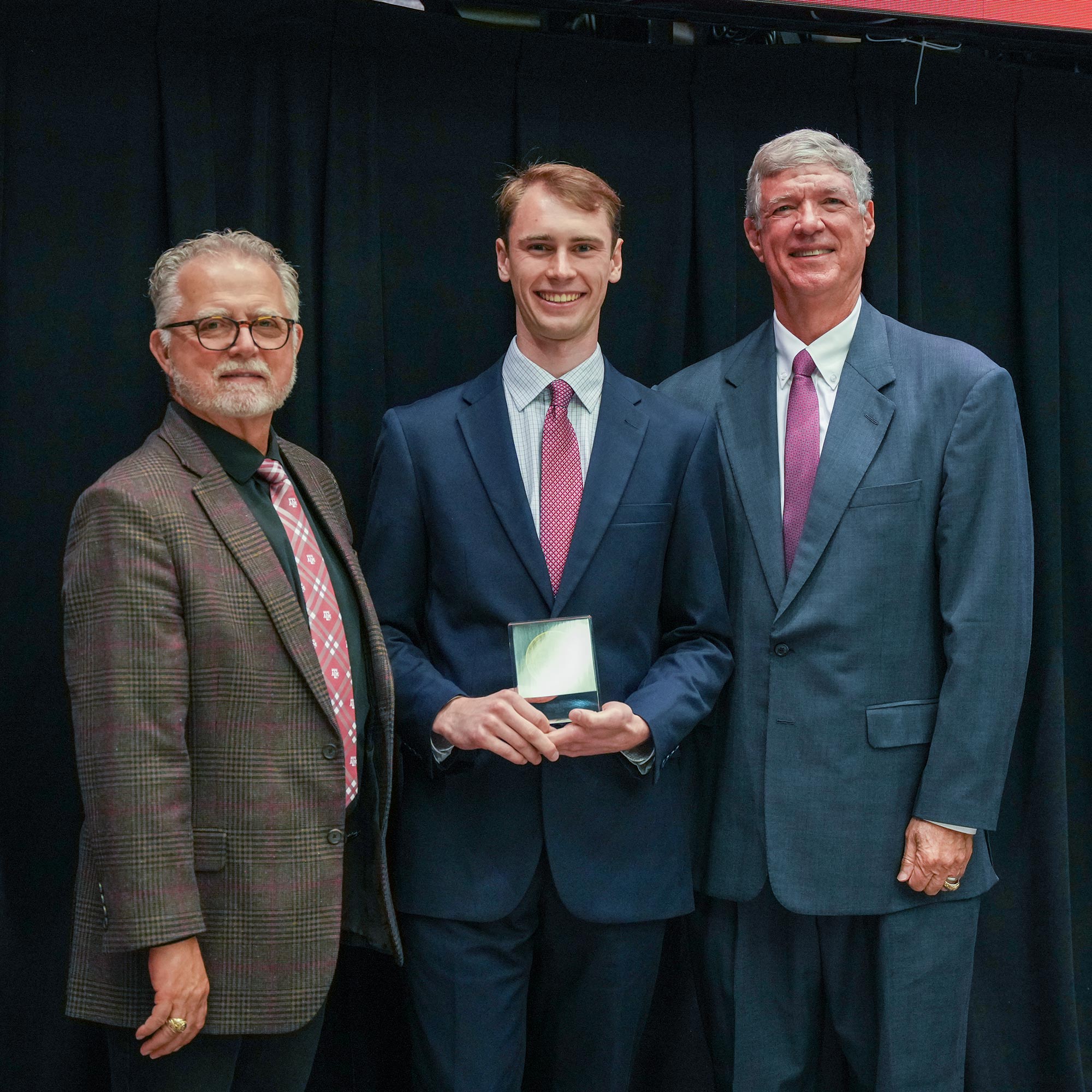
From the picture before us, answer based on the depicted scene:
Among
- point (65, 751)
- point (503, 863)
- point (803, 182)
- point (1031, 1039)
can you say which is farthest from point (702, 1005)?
point (803, 182)

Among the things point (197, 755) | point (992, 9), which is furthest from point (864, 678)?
point (992, 9)

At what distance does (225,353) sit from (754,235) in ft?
3.48

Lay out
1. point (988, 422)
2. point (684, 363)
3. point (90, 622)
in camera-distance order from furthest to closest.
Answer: point (684, 363), point (988, 422), point (90, 622)

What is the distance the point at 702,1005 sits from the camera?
2344 millimetres

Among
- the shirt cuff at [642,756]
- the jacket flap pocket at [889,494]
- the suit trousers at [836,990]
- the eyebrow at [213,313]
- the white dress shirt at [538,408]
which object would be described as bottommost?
the suit trousers at [836,990]

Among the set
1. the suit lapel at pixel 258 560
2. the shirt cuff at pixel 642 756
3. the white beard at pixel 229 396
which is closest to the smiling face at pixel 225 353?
the white beard at pixel 229 396

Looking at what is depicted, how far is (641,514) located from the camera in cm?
208

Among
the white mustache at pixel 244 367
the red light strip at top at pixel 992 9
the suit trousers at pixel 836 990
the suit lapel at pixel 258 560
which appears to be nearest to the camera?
the suit lapel at pixel 258 560

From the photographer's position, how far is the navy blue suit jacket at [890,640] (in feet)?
6.75

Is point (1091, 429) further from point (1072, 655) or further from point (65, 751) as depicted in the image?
point (65, 751)

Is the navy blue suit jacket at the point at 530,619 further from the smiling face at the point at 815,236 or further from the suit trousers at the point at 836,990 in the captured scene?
the smiling face at the point at 815,236

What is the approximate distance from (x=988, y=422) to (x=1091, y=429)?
983 mm

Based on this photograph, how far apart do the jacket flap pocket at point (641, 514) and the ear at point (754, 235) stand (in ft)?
1.87

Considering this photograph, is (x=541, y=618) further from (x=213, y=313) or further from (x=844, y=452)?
(x=213, y=313)
